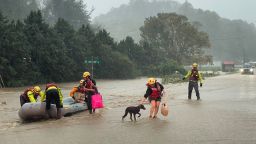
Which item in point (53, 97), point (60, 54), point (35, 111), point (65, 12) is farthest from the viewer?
point (65, 12)

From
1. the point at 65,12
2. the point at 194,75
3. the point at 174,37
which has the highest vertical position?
the point at 65,12

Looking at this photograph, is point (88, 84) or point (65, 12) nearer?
point (88, 84)

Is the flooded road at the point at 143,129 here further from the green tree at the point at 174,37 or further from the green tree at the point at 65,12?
the green tree at the point at 65,12

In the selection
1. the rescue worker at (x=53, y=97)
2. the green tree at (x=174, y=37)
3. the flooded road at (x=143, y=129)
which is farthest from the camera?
the green tree at (x=174, y=37)

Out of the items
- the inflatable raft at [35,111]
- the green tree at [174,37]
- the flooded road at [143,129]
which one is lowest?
the flooded road at [143,129]

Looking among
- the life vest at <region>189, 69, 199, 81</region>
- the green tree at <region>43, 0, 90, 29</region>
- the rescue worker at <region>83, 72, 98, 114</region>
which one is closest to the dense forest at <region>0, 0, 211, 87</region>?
the life vest at <region>189, 69, 199, 81</region>

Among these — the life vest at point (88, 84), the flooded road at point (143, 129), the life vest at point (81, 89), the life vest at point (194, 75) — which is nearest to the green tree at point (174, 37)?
the life vest at point (194, 75)

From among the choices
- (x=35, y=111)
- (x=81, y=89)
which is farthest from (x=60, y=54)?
(x=35, y=111)

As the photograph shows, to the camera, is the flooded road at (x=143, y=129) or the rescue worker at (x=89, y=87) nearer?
the flooded road at (x=143, y=129)

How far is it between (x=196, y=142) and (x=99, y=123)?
215 inches

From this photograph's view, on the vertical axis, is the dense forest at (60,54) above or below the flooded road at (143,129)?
above

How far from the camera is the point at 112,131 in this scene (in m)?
14.5

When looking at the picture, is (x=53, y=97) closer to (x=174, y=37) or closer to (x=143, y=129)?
(x=143, y=129)

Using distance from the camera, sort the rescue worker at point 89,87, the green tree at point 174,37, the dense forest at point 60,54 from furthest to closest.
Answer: the green tree at point 174,37
the dense forest at point 60,54
the rescue worker at point 89,87
